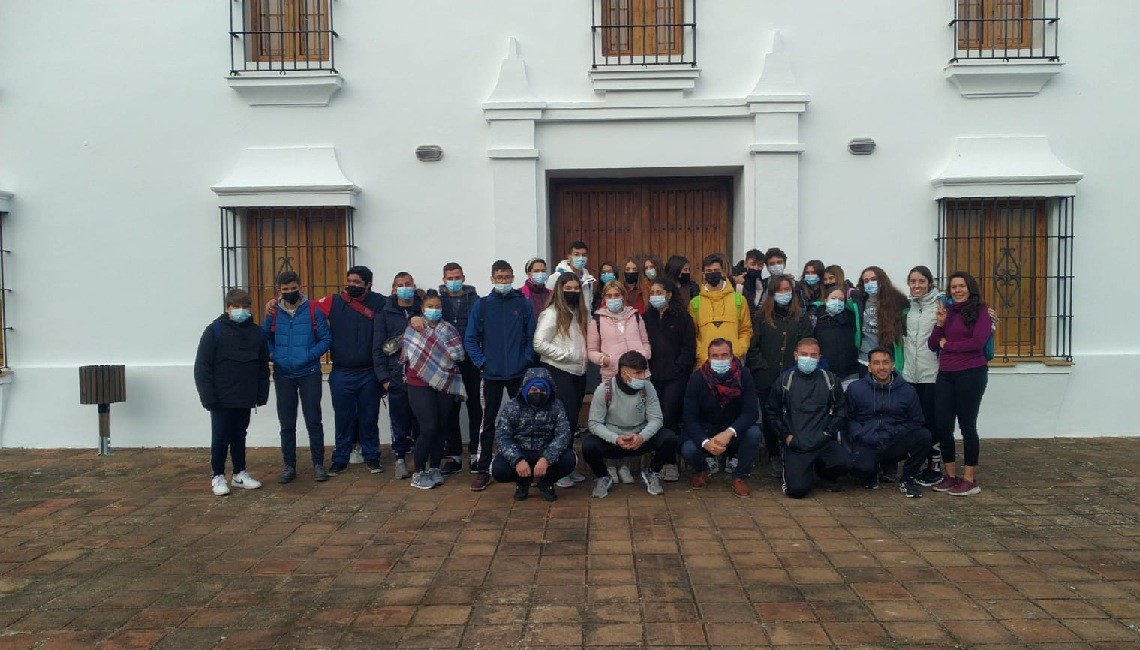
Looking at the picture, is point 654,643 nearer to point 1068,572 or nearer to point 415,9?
point 1068,572

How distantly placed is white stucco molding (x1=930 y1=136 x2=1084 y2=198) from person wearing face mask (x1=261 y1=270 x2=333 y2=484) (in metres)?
6.05

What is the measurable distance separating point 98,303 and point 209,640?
227 inches

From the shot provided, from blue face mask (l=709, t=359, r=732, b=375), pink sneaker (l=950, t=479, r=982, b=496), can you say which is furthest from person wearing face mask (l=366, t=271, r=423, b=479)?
pink sneaker (l=950, t=479, r=982, b=496)

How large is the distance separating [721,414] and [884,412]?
1272 mm

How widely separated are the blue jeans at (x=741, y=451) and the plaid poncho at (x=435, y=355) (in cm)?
198

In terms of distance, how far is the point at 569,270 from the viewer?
757cm

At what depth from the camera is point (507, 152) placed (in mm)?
8422

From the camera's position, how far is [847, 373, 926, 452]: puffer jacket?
6.69 meters

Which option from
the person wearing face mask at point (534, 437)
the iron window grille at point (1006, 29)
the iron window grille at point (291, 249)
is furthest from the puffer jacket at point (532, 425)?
the iron window grille at point (1006, 29)

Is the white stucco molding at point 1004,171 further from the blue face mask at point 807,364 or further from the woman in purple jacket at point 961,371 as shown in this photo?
the blue face mask at point 807,364

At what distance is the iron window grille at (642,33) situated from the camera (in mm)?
8469

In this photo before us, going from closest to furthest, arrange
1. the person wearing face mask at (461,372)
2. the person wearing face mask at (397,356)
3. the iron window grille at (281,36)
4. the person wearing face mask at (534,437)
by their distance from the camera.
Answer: the person wearing face mask at (534,437)
the person wearing face mask at (397,356)
the person wearing face mask at (461,372)
the iron window grille at (281,36)

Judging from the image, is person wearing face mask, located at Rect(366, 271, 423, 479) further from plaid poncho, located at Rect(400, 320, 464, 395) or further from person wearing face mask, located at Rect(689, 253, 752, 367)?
person wearing face mask, located at Rect(689, 253, 752, 367)

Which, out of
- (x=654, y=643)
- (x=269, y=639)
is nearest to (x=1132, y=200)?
(x=654, y=643)
